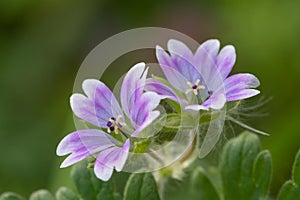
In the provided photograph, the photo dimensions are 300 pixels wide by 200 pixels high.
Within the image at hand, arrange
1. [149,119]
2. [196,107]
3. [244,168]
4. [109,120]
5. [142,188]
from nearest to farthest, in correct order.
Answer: [149,119] < [196,107] < [109,120] < [142,188] < [244,168]

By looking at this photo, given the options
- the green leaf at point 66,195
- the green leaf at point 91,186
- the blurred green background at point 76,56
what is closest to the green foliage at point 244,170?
the green leaf at point 91,186

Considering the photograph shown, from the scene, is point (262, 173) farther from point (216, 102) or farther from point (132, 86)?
point (132, 86)

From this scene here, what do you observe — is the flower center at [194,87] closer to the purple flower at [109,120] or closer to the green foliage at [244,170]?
the purple flower at [109,120]

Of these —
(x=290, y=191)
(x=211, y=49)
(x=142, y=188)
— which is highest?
(x=211, y=49)

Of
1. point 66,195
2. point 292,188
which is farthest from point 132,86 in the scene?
point 292,188

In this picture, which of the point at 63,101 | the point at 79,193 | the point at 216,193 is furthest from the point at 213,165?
the point at 63,101

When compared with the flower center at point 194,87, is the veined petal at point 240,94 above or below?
below

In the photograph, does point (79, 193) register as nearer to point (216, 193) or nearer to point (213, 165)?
point (216, 193)
